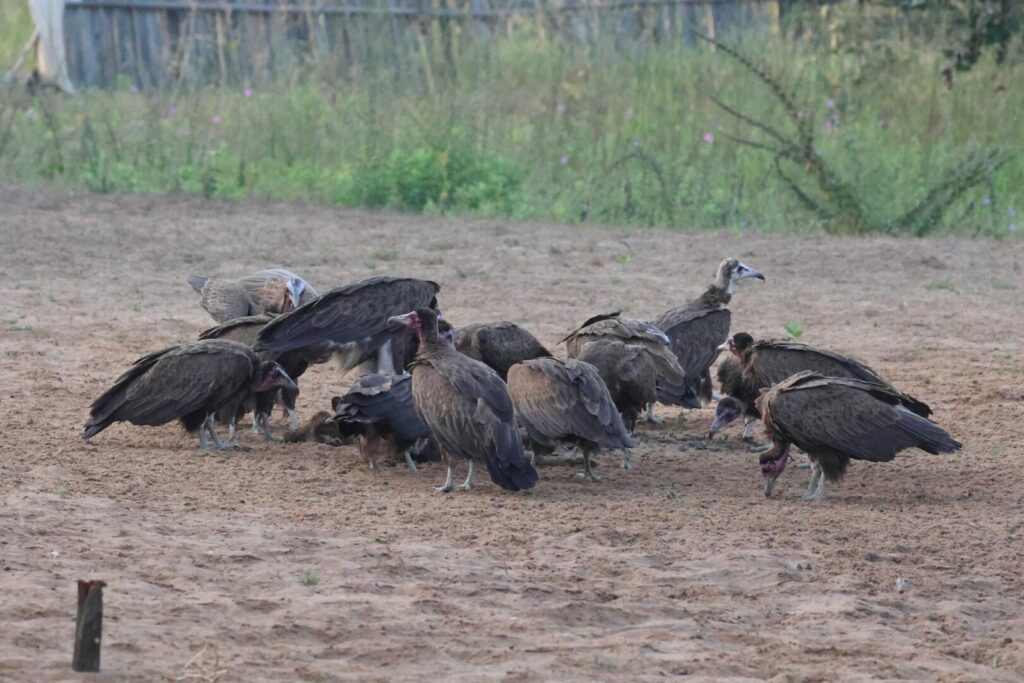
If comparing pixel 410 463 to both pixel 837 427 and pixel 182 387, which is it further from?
pixel 837 427

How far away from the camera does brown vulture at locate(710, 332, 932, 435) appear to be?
7047 mm

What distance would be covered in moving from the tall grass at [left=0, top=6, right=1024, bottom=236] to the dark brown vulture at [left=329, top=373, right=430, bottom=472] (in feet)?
24.2

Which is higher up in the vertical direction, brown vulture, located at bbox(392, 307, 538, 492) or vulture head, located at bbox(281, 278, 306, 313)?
vulture head, located at bbox(281, 278, 306, 313)

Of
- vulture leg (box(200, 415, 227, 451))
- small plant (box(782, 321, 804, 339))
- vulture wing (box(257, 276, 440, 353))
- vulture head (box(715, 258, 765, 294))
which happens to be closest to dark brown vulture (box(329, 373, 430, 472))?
vulture leg (box(200, 415, 227, 451))

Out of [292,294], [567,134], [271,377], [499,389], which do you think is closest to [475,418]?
[499,389]

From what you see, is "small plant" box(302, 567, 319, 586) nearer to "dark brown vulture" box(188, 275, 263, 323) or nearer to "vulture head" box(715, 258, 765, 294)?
"dark brown vulture" box(188, 275, 263, 323)


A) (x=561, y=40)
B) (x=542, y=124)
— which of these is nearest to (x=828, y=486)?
(x=542, y=124)

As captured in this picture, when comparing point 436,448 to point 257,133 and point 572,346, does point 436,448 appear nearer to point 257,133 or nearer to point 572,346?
point 572,346

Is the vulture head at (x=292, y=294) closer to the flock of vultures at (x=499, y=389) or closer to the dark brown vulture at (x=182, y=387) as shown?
the flock of vultures at (x=499, y=389)

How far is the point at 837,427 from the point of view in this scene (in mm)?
6254

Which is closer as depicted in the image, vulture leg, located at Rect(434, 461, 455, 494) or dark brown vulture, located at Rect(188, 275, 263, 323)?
vulture leg, located at Rect(434, 461, 455, 494)

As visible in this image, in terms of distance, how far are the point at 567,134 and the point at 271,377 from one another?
931cm

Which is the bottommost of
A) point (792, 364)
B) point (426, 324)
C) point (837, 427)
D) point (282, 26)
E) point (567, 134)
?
point (837, 427)

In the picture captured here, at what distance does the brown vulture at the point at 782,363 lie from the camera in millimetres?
7047
